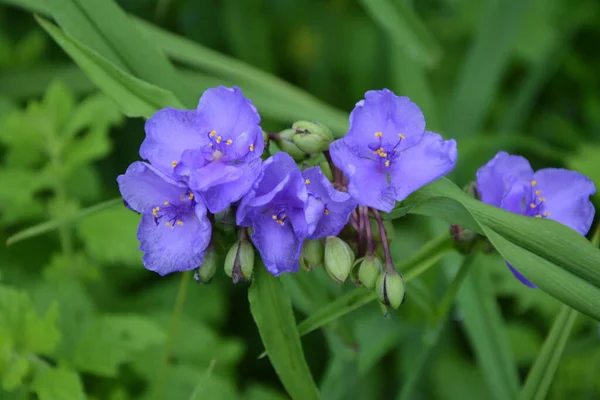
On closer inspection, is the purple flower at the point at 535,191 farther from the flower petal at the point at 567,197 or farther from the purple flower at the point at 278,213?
the purple flower at the point at 278,213

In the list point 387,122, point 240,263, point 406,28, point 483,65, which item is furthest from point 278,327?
point 483,65

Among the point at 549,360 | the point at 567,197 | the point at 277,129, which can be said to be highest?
the point at 567,197

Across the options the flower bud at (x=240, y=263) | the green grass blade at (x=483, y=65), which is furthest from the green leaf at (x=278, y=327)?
the green grass blade at (x=483, y=65)

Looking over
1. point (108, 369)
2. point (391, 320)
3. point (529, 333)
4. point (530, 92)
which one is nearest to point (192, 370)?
point (108, 369)

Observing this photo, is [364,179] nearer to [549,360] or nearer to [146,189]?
[146,189]

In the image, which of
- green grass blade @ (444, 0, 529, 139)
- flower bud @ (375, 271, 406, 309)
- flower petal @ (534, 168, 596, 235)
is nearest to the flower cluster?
flower bud @ (375, 271, 406, 309)

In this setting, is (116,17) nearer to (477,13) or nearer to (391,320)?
(391,320)
